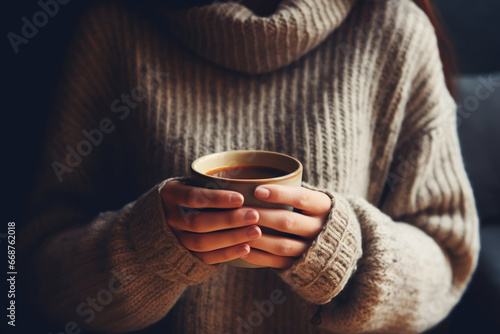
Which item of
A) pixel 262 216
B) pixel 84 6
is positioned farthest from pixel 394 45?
pixel 84 6

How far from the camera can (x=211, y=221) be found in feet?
1.57

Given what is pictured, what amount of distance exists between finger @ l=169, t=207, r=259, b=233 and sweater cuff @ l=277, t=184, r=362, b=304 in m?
0.11

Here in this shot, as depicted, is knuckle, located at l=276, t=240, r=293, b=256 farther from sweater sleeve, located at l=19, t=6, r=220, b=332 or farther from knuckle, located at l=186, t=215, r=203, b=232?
sweater sleeve, located at l=19, t=6, r=220, b=332

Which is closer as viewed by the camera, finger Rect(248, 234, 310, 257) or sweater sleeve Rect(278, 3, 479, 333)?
finger Rect(248, 234, 310, 257)

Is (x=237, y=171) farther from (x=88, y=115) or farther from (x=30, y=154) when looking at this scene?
(x=30, y=154)

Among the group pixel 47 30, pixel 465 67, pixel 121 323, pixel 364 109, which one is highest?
pixel 47 30

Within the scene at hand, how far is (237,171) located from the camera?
0.55 metres

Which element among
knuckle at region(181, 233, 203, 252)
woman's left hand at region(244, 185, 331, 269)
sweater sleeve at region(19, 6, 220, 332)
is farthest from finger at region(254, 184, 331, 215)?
sweater sleeve at region(19, 6, 220, 332)

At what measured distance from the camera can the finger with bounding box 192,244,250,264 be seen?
489 millimetres

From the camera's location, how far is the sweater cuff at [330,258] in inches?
21.1

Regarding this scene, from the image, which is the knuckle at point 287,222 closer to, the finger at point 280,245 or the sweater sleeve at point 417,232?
the finger at point 280,245

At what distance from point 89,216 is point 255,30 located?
1.47ft

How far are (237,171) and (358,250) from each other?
0.64ft

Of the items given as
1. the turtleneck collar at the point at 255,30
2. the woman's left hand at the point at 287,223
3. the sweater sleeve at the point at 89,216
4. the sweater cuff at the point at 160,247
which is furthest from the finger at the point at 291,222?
the turtleneck collar at the point at 255,30
